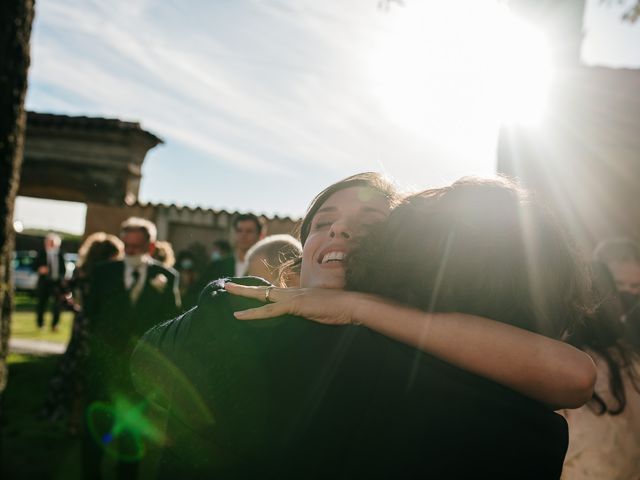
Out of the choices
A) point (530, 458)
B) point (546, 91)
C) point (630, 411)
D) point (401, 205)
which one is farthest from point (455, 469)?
point (546, 91)

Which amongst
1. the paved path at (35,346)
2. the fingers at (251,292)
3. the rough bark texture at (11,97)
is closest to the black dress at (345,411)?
the fingers at (251,292)

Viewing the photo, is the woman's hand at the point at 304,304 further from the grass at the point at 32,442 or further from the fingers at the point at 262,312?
the grass at the point at 32,442

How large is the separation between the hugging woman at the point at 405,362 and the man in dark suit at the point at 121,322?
346 centimetres

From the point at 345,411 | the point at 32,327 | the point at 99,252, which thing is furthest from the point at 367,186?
the point at 32,327

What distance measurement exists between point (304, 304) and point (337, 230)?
0.48 meters

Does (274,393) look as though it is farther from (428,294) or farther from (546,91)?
(546,91)

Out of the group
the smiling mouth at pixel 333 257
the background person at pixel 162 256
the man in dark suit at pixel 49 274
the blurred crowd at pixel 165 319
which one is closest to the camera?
the smiling mouth at pixel 333 257

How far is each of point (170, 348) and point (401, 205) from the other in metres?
0.76

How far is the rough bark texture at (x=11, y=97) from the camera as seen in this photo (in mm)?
2814

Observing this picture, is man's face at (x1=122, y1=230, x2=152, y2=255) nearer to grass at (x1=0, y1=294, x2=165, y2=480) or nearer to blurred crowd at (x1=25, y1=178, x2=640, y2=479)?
blurred crowd at (x1=25, y1=178, x2=640, y2=479)

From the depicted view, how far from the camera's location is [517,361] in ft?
4.34

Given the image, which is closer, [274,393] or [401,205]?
[274,393]

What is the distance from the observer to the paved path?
10.3m

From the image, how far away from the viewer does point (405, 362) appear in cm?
128
